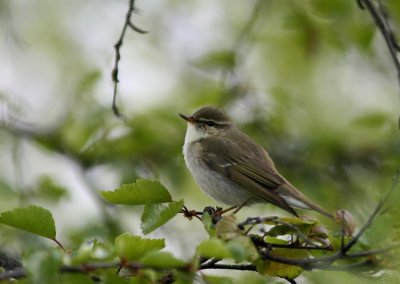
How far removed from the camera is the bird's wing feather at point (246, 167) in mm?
5869

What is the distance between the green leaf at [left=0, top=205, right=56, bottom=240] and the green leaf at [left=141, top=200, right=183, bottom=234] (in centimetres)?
41

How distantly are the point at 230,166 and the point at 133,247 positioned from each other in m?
3.39

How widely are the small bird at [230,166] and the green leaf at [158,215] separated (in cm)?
217

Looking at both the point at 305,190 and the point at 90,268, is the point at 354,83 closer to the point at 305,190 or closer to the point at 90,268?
the point at 305,190

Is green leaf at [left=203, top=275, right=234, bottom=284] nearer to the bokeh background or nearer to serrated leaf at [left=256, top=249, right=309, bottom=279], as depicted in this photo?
serrated leaf at [left=256, top=249, right=309, bottom=279]

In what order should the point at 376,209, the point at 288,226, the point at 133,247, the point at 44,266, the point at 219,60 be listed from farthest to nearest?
the point at 219,60
the point at 288,226
the point at 133,247
the point at 376,209
the point at 44,266

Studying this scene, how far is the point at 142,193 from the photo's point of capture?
11.4ft

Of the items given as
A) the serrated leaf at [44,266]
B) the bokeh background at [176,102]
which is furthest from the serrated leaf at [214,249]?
the bokeh background at [176,102]

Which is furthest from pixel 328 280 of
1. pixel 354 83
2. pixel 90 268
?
pixel 354 83

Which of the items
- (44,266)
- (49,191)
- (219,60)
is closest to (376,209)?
(44,266)

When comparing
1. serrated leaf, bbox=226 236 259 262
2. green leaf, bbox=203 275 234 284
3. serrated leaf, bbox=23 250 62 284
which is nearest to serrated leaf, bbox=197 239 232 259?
serrated leaf, bbox=226 236 259 262

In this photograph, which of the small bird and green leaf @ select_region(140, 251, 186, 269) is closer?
green leaf @ select_region(140, 251, 186, 269)

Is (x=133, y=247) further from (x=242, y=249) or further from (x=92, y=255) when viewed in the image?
(x=242, y=249)

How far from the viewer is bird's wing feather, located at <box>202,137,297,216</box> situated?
5869 millimetres
